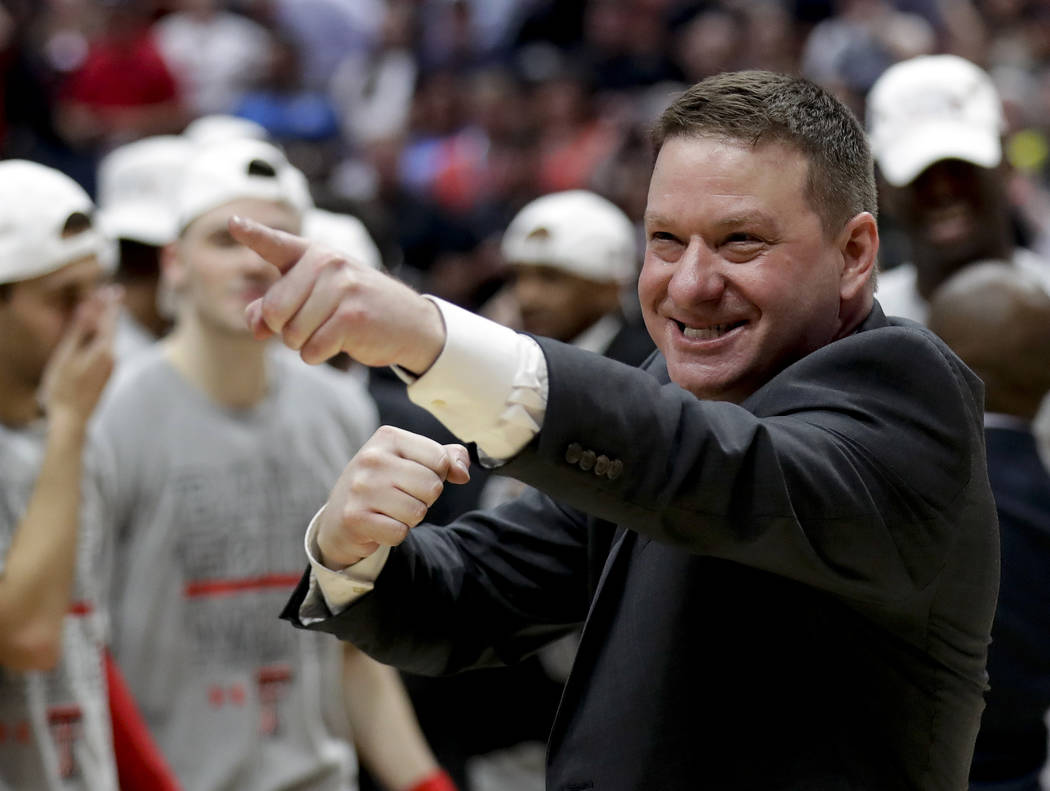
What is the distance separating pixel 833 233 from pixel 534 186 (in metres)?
8.68

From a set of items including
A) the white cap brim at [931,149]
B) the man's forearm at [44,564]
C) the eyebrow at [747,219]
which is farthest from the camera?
the white cap brim at [931,149]

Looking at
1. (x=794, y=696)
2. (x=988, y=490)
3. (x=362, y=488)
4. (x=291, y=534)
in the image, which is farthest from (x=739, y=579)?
(x=291, y=534)

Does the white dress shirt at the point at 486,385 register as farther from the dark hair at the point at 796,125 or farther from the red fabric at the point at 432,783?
the red fabric at the point at 432,783

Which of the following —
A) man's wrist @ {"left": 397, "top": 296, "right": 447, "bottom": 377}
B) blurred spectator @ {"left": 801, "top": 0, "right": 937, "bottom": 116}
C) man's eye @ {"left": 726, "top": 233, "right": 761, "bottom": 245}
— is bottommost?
blurred spectator @ {"left": 801, "top": 0, "right": 937, "bottom": 116}

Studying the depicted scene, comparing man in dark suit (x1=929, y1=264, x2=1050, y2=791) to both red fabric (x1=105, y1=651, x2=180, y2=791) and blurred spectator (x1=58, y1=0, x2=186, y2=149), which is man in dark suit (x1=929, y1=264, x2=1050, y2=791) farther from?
blurred spectator (x1=58, y1=0, x2=186, y2=149)

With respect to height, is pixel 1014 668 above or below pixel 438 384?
below

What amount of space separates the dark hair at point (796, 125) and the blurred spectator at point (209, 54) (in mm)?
9847

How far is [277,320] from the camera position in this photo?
1699 mm

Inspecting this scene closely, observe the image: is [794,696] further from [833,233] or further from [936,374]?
[833,233]

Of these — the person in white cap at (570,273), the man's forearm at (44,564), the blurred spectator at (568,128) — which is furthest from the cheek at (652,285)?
the blurred spectator at (568,128)

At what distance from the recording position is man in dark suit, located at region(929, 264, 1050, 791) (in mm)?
3328

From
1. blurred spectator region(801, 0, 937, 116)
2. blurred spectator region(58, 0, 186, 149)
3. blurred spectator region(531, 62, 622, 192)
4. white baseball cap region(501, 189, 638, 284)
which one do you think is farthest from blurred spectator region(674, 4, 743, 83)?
white baseball cap region(501, 189, 638, 284)

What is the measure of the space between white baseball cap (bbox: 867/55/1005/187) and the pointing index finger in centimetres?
317

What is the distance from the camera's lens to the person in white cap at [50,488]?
3301 mm
